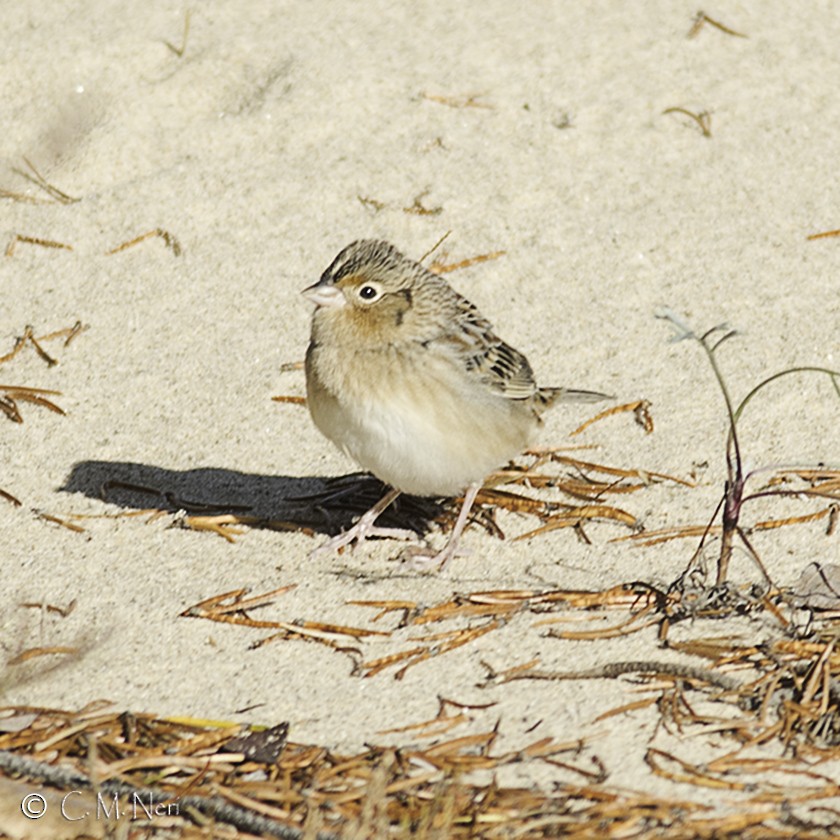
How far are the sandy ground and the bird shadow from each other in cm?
3

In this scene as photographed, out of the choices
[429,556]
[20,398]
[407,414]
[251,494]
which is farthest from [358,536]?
[20,398]

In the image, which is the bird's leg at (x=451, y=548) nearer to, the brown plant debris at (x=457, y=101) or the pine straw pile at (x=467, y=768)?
the pine straw pile at (x=467, y=768)

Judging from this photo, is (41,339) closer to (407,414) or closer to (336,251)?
(336,251)

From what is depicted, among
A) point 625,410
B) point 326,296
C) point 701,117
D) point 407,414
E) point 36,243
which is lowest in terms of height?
point 625,410

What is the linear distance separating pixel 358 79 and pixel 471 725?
4.94 metres

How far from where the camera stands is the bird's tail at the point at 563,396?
5.98 meters

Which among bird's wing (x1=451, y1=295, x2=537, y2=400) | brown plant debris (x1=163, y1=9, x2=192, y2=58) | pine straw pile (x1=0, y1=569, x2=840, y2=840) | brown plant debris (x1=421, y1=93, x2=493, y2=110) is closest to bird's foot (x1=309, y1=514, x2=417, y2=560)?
bird's wing (x1=451, y1=295, x2=537, y2=400)

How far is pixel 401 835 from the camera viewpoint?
11.8ft

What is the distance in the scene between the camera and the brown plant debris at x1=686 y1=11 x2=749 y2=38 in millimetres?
8680

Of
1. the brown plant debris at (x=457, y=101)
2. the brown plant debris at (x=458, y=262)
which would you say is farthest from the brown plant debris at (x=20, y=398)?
the brown plant debris at (x=457, y=101)

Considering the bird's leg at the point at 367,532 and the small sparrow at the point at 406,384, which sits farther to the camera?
the bird's leg at the point at 367,532

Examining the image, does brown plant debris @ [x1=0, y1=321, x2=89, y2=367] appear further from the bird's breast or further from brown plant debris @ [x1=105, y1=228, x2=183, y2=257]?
the bird's breast

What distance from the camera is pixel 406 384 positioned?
5.40m

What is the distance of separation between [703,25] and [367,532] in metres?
4.51
